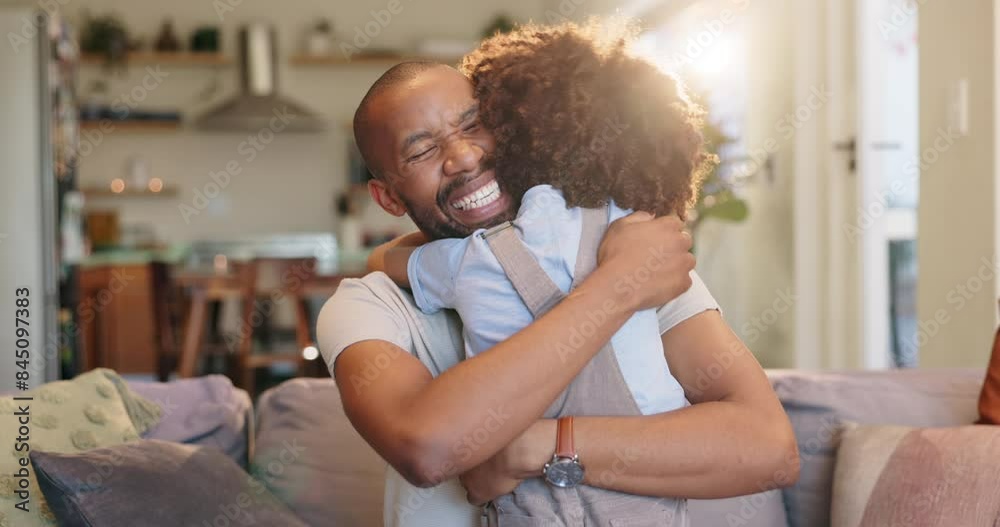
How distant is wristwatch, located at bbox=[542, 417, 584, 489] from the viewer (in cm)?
103

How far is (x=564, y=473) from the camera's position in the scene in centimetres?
104

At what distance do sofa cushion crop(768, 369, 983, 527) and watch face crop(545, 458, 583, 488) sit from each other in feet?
2.83

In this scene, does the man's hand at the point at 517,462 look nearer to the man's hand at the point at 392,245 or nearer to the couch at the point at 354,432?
the man's hand at the point at 392,245

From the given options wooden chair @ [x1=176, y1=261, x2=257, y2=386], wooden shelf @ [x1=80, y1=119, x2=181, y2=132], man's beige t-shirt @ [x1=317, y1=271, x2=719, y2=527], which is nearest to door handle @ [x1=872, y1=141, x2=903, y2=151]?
man's beige t-shirt @ [x1=317, y1=271, x2=719, y2=527]

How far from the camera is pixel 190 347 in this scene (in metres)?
5.69

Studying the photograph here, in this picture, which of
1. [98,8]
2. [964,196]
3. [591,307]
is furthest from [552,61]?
[98,8]

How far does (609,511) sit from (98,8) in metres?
8.08

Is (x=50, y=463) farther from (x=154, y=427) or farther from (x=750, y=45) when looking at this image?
(x=750, y=45)

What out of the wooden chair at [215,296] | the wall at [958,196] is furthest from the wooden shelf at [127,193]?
the wall at [958,196]

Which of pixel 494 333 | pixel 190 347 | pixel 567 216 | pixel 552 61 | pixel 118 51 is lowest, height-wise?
pixel 190 347

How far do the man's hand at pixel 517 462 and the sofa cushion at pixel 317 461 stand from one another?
28.4 inches

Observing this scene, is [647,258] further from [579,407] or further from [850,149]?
[850,149]

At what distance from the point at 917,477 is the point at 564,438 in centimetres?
79

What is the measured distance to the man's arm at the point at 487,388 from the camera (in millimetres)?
966
